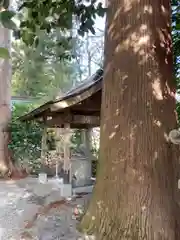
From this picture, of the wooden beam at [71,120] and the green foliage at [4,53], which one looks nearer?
the green foliage at [4,53]

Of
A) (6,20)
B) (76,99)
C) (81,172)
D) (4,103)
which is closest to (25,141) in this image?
(4,103)

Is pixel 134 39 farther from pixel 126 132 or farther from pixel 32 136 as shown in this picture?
pixel 32 136

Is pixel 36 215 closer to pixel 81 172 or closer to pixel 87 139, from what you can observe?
pixel 81 172

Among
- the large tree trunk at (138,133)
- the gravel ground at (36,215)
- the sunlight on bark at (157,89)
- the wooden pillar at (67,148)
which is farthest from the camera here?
the wooden pillar at (67,148)

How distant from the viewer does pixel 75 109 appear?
7262 millimetres

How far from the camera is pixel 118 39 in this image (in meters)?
3.73

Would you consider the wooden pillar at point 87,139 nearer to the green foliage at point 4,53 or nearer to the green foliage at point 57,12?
the green foliage at point 57,12

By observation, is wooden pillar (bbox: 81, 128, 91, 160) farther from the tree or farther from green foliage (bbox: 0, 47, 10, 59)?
green foliage (bbox: 0, 47, 10, 59)

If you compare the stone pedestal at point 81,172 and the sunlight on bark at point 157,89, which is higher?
the sunlight on bark at point 157,89

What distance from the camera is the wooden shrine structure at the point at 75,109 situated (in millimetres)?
6391

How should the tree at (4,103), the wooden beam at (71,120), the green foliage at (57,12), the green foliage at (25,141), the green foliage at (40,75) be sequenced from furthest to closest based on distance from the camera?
the green foliage at (40,75), the green foliage at (25,141), the tree at (4,103), the wooden beam at (71,120), the green foliage at (57,12)

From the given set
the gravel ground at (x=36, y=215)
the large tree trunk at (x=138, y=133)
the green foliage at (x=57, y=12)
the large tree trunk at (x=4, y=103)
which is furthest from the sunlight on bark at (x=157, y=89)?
the large tree trunk at (x=4, y=103)

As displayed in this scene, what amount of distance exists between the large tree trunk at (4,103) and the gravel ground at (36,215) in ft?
8.34

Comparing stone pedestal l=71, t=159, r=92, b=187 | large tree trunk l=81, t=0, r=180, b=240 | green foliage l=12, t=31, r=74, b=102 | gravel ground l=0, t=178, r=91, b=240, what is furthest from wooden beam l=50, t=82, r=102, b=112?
green foliage l=12, t=31, r=74, b=102
